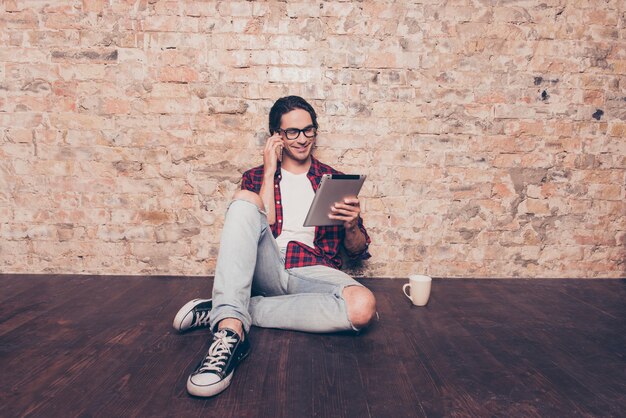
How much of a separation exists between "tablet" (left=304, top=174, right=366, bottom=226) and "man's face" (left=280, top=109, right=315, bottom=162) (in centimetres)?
36

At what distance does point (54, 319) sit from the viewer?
1966mm

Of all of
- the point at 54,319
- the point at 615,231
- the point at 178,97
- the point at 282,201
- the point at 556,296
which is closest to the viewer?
the point at 54,319

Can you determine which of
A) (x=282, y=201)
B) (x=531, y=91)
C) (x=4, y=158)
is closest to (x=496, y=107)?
(x=531, y=91)

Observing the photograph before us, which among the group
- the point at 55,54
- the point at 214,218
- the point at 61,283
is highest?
the point at 55,54

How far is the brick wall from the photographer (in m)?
2.62

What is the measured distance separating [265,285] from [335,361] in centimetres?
52

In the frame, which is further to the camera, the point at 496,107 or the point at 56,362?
the point at 496,107

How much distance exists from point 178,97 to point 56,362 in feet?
5.60

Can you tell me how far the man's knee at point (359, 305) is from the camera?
5.63 ft

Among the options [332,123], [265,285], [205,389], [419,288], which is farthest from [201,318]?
[332,123]

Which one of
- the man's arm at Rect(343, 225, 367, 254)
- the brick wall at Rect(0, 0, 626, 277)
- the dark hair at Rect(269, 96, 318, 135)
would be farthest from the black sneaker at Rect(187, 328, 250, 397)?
the brick wall at Rect(0, 0, 626, 277)

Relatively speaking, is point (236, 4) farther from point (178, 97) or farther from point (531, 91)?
point (531, 91)

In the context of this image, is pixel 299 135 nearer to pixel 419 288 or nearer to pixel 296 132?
pixel 296 132

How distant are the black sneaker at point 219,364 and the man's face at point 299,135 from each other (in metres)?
0.98
